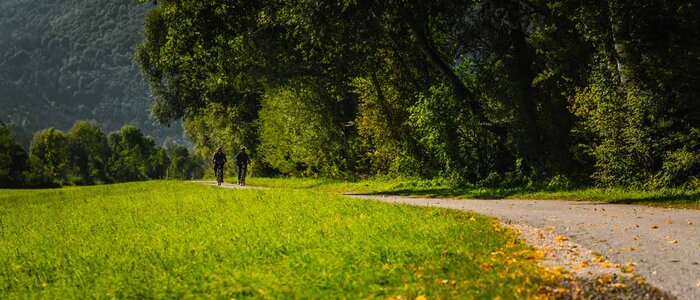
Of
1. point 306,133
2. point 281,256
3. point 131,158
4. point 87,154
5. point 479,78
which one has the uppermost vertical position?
point 87,154

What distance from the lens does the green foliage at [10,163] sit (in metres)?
64.2

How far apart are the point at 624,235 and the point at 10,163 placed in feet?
267

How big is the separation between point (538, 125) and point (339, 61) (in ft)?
36.2

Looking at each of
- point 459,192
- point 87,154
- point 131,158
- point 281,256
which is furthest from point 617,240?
point 87,154

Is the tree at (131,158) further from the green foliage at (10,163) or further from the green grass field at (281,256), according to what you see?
the green grass field at (281,256)

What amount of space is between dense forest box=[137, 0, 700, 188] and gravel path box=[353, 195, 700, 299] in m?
3.47

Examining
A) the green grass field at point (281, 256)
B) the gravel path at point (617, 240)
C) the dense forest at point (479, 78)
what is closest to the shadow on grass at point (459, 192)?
the dense forest at point (479, 78)

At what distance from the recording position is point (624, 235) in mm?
10039

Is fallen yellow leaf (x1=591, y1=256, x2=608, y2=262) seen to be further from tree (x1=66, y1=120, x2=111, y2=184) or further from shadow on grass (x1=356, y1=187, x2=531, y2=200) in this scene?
tree (x1=66, y1=120, x2=111, y2=184)

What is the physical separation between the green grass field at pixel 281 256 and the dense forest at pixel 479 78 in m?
7.29

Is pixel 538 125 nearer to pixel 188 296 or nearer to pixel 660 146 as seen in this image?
pixel 660 146

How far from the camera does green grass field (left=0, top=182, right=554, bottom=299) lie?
294 inches

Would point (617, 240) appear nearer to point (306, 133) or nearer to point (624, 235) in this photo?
point (624, 235)

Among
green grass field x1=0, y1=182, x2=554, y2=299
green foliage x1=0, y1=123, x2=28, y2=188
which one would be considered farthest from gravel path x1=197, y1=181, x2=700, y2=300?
green foliage x1=0, y1=123, x2=28, y2=188
